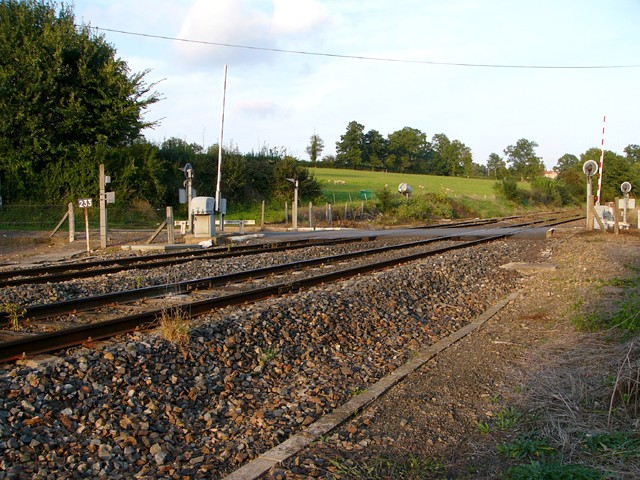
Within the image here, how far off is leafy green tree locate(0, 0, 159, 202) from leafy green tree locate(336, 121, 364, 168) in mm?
77795

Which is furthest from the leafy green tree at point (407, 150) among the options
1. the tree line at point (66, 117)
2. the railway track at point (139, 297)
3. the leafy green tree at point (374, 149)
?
the railway track at point (139, 297)

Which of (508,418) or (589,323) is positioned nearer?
(508,418)

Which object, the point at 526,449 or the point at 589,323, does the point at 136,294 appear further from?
the point at 526,449

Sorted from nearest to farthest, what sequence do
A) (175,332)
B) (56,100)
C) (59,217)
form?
(175,332) < (59,217) < (56,100)

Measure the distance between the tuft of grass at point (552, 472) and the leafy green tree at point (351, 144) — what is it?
107976 mm

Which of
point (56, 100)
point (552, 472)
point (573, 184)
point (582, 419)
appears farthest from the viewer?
point (573, 184)

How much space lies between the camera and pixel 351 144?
11388 centimetres

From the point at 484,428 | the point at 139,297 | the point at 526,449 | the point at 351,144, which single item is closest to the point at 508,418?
the point at 484,428

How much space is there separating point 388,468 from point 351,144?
111496mm

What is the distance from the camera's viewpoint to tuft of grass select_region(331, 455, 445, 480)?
395 centimetres

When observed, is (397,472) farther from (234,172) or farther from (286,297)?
(234,172)

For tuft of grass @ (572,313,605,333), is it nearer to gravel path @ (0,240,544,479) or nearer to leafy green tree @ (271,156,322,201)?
gravel path @ (0,240,544,479)

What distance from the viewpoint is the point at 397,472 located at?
4.01 m

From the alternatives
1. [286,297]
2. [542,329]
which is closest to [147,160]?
[286,297]
